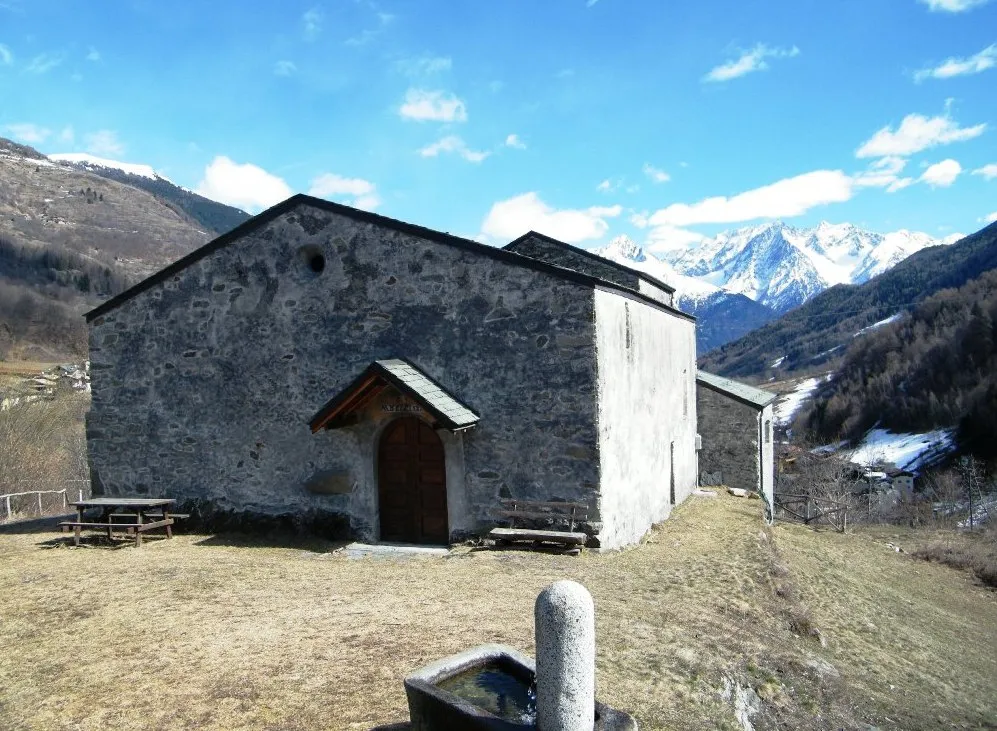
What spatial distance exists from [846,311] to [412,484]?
17694cm

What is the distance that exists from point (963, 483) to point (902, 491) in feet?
12.6

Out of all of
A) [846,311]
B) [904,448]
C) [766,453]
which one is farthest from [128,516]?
[846,311]

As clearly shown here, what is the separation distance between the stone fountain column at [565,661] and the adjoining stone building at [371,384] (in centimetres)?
661

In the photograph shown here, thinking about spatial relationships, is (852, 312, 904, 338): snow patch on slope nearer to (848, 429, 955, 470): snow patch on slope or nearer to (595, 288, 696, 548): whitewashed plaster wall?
(848, 429, 955, 470): snow patch on slope

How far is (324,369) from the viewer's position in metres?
12.2

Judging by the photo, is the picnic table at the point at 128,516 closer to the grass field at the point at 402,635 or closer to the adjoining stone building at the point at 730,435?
the grass field at the point at 402,635

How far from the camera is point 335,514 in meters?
12.0

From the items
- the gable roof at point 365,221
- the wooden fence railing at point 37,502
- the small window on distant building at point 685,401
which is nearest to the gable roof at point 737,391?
the small window on distant building at point 685,401

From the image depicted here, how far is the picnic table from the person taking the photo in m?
11.8

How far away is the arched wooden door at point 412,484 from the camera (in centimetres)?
1177

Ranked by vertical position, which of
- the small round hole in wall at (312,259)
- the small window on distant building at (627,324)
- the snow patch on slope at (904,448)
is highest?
the small round hole in wall at (312,259)

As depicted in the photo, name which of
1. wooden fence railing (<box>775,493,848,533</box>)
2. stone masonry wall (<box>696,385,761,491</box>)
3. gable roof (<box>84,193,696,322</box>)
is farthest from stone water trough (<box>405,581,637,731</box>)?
wooden fence railing (<box>775,493,848,533</box>)

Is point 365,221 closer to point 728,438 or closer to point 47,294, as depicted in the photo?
point 728,438

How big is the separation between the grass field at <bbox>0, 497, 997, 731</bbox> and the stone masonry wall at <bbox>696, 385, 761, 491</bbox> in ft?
27.5
